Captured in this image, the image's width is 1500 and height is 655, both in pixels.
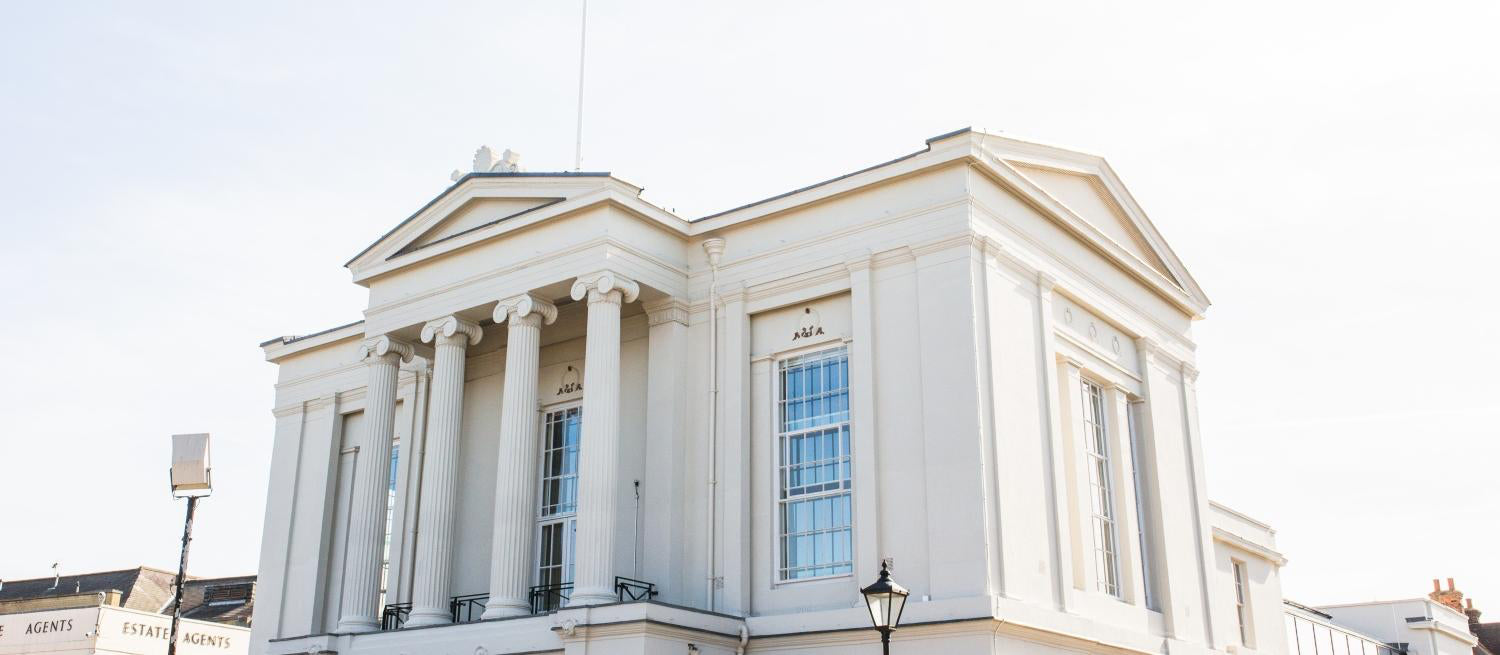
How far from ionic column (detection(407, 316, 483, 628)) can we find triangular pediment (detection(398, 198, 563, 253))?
190cm

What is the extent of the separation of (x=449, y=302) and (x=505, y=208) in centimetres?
197

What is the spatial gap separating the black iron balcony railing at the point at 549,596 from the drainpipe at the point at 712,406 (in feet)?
9.69

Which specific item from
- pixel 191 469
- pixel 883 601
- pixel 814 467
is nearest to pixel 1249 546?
pixel 814 467

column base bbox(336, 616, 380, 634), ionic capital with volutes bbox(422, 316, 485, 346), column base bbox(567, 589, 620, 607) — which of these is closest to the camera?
column base bbox(567, 589, 620, 607)

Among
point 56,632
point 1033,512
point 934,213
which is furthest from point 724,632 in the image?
point 56,632

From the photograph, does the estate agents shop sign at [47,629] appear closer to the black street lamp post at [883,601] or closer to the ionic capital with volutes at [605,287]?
the ionic capital with volutes at [605,287]

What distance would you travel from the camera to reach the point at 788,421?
22438mm

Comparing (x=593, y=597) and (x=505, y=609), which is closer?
(x=593, y=597)

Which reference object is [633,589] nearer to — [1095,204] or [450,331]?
[450,331]

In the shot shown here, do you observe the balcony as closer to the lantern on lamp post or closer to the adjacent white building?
the lantern on lamp post

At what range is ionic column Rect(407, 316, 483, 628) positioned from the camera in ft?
75.1

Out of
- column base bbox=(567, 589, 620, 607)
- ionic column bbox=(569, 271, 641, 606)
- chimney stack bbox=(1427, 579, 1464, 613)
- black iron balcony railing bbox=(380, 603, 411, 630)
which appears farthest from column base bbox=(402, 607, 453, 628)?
chimney stack bbox=(1427, 579, 1464, 613)

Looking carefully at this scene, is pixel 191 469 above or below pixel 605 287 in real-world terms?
below

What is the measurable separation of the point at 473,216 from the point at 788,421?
735cm
